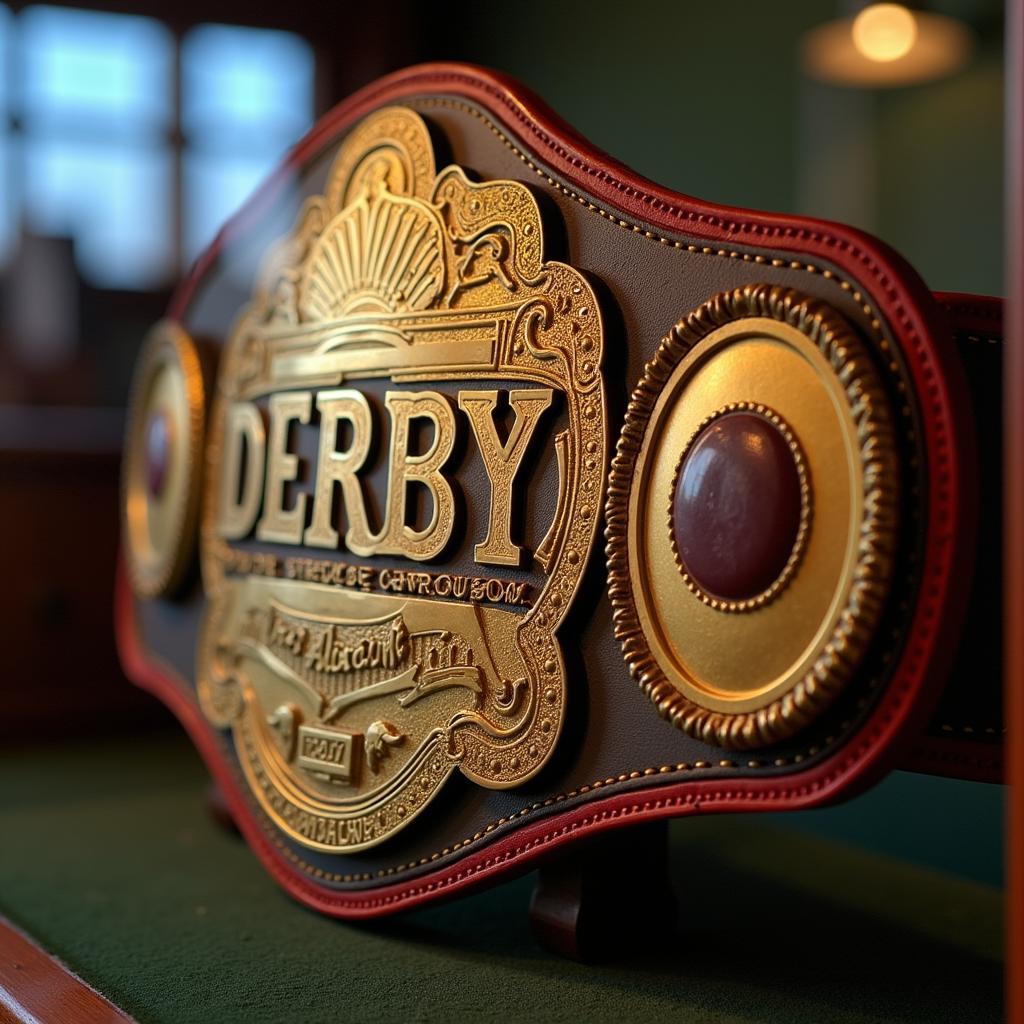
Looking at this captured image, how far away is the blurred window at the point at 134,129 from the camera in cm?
276

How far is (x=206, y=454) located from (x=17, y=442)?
0.84 metres

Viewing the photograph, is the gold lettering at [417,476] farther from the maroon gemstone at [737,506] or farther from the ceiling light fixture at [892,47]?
the ceiling light fixture at [892,47]

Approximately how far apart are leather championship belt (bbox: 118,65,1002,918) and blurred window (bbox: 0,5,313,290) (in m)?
1.35

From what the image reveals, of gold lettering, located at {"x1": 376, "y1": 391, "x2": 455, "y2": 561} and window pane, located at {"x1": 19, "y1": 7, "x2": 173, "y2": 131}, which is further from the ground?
window pane, located at {"x1": 19, "y1": 7, "x2": 173, "y2": 131}

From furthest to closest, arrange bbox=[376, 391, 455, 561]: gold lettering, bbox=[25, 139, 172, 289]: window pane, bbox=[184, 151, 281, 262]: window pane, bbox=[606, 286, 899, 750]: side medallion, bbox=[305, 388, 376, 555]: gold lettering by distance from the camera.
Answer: bbox=[184, 151, 281, 262]: window pane → bbox=[25, 139, 172, 289]: window pane → bbox=[305, 388, 376, 555]: gold lettering → bbox=[376, 391, 455, 561]: gold lettering → bbox=[606, 286, 899, 750]: side medallion

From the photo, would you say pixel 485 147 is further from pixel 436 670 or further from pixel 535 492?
pixel 436 670

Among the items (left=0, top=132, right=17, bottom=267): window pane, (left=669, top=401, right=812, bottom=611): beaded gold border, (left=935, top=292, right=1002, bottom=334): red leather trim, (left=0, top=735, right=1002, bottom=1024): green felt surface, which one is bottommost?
(left=0, top=735, right=1002, bottom=1024): green felt surface

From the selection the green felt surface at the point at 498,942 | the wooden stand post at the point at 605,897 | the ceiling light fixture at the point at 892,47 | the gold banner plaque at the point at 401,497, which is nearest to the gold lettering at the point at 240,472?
the gold banner plaque at the point at 401,497

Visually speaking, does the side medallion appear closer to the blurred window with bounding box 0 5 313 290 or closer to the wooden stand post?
the wooden stand post

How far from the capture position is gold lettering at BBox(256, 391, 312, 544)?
1443 mm

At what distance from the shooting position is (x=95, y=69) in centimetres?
281

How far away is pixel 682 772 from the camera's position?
1.00 metres

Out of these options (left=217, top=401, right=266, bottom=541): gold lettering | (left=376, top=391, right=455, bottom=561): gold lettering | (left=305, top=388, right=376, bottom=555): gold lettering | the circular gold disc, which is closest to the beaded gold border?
(left=376, top=391, right=455, bottom=561): gold lettering

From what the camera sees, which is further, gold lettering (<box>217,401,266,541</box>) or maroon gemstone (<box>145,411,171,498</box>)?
maroon gemstone (<box>145,411,171,498</box>)
